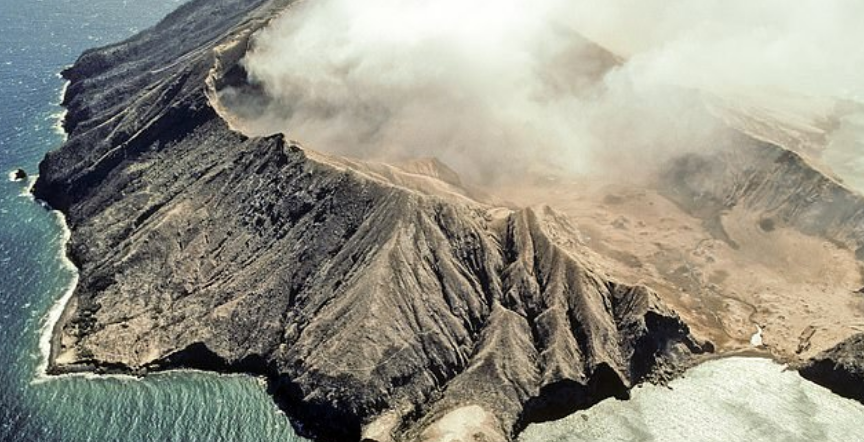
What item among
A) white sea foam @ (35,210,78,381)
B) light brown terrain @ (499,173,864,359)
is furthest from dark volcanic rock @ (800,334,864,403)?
white sea foam @ (35,210,78,381)

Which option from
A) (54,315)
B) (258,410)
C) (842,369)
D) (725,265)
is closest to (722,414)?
(842,369)

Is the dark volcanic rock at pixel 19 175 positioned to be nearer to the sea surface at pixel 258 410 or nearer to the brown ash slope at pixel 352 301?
the brown ash slope at pixel 352 301

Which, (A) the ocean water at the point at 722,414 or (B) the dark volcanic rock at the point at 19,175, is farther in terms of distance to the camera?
(B) the dark volcanic rock at the point at 19,175

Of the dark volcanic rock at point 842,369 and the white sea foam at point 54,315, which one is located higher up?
the dark volcanic rock at point 842,369

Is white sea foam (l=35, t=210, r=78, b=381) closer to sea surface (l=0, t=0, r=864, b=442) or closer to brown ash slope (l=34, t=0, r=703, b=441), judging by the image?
sea surface (l=0, t=0, r=864, b=442)

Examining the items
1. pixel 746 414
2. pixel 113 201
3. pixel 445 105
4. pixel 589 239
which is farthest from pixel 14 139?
pixel 746 414

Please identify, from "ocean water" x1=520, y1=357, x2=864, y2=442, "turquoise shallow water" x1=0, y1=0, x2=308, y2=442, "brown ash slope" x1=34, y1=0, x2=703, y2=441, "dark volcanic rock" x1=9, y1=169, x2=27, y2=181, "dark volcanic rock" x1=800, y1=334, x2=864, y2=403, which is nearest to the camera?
"ocean water" x1=520, y1=357, x2=864, y2=442

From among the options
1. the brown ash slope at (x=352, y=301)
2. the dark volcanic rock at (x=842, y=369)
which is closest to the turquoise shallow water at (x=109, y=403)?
the brown ash slope at (x=352, y=301)
